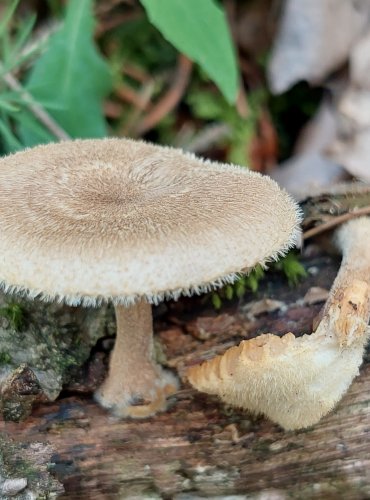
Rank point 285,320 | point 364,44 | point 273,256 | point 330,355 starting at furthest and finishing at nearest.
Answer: point 364,44, point 285,320, point 330,355, point 273,256

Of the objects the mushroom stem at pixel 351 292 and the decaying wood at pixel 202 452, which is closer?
the mushroom stem at pixel 351 292

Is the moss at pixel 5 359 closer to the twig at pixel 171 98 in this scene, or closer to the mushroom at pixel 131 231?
the mushroom at pixel 131 231

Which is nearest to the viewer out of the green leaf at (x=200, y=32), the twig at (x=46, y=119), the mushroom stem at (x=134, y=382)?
the mushroom stem at (x=134, y=382)

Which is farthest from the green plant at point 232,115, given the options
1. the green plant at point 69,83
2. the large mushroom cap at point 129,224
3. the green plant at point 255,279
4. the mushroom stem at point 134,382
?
the mushroom stem at point 134,382

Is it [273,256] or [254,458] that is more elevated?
[273,256]

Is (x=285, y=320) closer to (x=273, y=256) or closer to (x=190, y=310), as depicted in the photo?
(x=190, y=310)

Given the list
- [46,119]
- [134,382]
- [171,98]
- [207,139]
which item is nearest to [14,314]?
[134,382]

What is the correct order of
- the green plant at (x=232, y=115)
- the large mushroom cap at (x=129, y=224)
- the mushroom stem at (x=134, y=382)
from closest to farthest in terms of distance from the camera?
1. the large mushroom cap at (x=129, y=224)
2. the mushroom stem at (x=134, y=382)
3. the green plant at (x=232, y=115)

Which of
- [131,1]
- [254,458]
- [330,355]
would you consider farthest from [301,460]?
[131,1]
